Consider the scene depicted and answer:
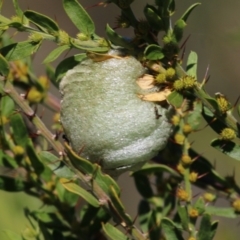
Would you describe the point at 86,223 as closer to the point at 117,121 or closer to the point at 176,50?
the point at 117,121

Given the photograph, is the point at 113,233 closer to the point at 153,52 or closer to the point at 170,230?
the point at 170,230

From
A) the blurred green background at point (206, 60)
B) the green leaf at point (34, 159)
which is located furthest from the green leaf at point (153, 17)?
the blurred green background at point (206, 60)

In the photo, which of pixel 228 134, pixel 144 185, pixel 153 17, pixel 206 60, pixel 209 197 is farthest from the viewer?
pixel 206 60

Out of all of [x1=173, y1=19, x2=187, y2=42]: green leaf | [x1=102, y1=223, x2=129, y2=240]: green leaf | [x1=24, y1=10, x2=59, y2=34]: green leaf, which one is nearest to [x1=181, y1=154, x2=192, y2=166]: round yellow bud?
[x1=102, y1=223, x2=129, y2=240]: green leaf

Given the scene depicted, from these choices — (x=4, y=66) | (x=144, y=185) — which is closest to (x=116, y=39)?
(x=4, y=66)

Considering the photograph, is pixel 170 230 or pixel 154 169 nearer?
pixel 170 230

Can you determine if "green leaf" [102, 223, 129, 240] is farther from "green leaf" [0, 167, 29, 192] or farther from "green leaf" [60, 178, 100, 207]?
"green leaf" [0, 167, 29, 192]

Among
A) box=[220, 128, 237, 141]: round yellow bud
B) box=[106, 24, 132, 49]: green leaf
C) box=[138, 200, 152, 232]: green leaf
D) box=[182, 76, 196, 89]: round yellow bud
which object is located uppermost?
box=[106, 24, 132, 49]: green leaf
